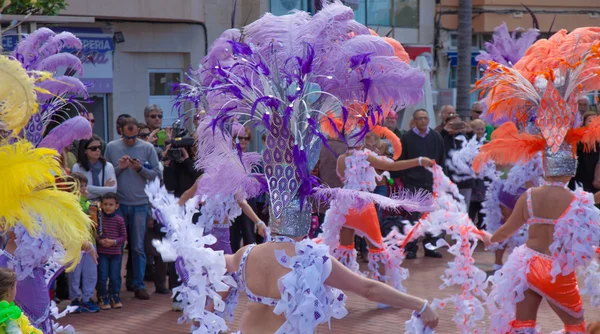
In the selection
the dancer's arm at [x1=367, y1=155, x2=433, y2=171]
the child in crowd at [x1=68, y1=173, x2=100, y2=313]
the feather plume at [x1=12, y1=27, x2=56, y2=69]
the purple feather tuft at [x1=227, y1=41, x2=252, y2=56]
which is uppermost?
the feather plume at [x1=12, y1=27, x2=56, y2=69]

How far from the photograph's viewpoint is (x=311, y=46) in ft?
15.2

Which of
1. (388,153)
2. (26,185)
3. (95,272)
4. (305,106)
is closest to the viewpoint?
(26,185)

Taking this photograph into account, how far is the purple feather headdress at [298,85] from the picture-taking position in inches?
179

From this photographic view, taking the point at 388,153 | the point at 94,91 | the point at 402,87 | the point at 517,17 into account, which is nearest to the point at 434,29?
the point at 517,17

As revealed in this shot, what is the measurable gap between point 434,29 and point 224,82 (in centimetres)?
1910

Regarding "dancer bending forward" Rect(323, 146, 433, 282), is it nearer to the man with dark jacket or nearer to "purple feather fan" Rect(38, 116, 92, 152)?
the man with dark jacket

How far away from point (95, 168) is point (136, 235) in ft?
2.71

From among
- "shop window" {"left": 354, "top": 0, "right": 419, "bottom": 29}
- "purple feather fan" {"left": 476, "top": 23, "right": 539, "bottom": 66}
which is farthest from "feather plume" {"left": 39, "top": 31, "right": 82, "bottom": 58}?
"shop window" {"left": 354, "top": 0, "right": 419, "bottom": 29}

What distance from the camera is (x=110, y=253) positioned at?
29.0ft

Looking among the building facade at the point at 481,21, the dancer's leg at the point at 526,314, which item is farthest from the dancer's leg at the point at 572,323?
the building facade at the point at 481,21

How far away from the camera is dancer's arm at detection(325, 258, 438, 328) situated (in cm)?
443

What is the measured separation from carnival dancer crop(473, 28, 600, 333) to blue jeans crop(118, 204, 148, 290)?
4165 millimetres

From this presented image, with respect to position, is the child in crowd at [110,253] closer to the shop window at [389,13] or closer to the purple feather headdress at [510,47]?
the purple feather headdress at [510,47]

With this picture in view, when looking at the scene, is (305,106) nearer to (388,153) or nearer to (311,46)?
(311,46)
